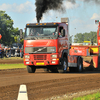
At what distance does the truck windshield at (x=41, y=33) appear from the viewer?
16756mm

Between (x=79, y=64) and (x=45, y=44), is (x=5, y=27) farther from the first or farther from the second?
(x=45, y=44)

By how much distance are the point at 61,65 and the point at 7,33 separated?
6648 cm

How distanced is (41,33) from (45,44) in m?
0.72

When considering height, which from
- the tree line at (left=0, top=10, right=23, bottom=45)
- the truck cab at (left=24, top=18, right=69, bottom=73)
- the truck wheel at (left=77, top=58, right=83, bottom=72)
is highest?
the tree line at (left=0, top=10, right=23, bottom=45)

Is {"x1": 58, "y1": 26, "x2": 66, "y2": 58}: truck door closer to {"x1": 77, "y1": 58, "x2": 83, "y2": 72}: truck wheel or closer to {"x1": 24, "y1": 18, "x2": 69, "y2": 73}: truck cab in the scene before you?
{"x1": 24, "y1": 18, "x2": 69, "y2": 73}: truck cab

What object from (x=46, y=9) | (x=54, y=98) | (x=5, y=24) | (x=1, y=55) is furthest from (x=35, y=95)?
(x=5, y=24)

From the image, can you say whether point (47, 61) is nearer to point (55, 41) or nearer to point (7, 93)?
point (55, 41)

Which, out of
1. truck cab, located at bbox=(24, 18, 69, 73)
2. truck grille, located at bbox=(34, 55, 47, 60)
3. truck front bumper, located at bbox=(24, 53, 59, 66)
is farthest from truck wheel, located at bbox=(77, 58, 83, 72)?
truck grille, located at bbox=(34, 55, 47, 60)

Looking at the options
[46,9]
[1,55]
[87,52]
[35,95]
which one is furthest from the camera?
[1,55]

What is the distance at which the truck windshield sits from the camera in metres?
16.8

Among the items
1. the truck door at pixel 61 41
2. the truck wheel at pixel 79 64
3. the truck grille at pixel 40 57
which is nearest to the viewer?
the truck door at pixel 61 41

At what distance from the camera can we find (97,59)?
22078 millimetres

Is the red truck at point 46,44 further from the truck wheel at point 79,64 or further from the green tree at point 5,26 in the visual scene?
the green tree at point 5,26

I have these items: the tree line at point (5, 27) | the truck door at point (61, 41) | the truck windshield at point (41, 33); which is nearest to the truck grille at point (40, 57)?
the truck door at point (61, 41)
